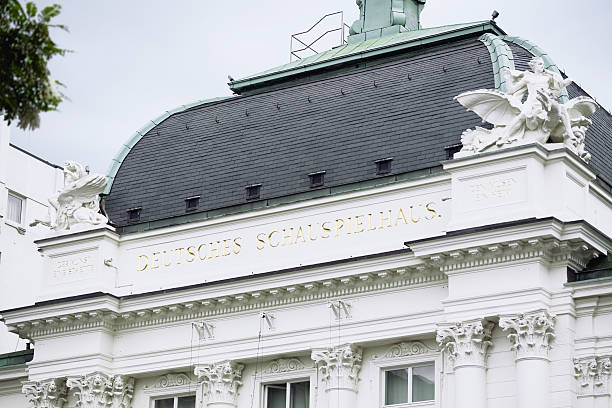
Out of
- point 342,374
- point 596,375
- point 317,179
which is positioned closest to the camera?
point 596,375

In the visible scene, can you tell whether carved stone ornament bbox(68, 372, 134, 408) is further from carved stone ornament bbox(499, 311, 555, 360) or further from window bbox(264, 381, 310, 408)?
carved stone ornament bbox(499, 311, 555, 360)

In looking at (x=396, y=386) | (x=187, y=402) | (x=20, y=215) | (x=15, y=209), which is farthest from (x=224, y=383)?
(x=20, y=215)

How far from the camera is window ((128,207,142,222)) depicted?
46844 mm

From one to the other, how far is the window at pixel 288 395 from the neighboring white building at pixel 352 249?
0.06 m

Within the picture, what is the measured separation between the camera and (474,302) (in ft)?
128

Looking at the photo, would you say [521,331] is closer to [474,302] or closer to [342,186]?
[474,302]

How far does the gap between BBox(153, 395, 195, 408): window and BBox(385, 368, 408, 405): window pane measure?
6045 millimetres

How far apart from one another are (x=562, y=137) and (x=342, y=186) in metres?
6.22

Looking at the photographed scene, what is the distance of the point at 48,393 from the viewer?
45.2 meters

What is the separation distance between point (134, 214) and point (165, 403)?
5.91m

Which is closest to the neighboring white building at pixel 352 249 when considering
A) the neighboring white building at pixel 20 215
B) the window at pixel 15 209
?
the neighboring white building at pixel 20 215

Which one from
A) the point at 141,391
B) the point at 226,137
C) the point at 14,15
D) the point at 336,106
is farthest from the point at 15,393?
the point at 14,15

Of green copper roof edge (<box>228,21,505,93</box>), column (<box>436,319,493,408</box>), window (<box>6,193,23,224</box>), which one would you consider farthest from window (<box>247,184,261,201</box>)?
window (<box>6,193,23,224</box>)

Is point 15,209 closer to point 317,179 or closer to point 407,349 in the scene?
point 317,179
